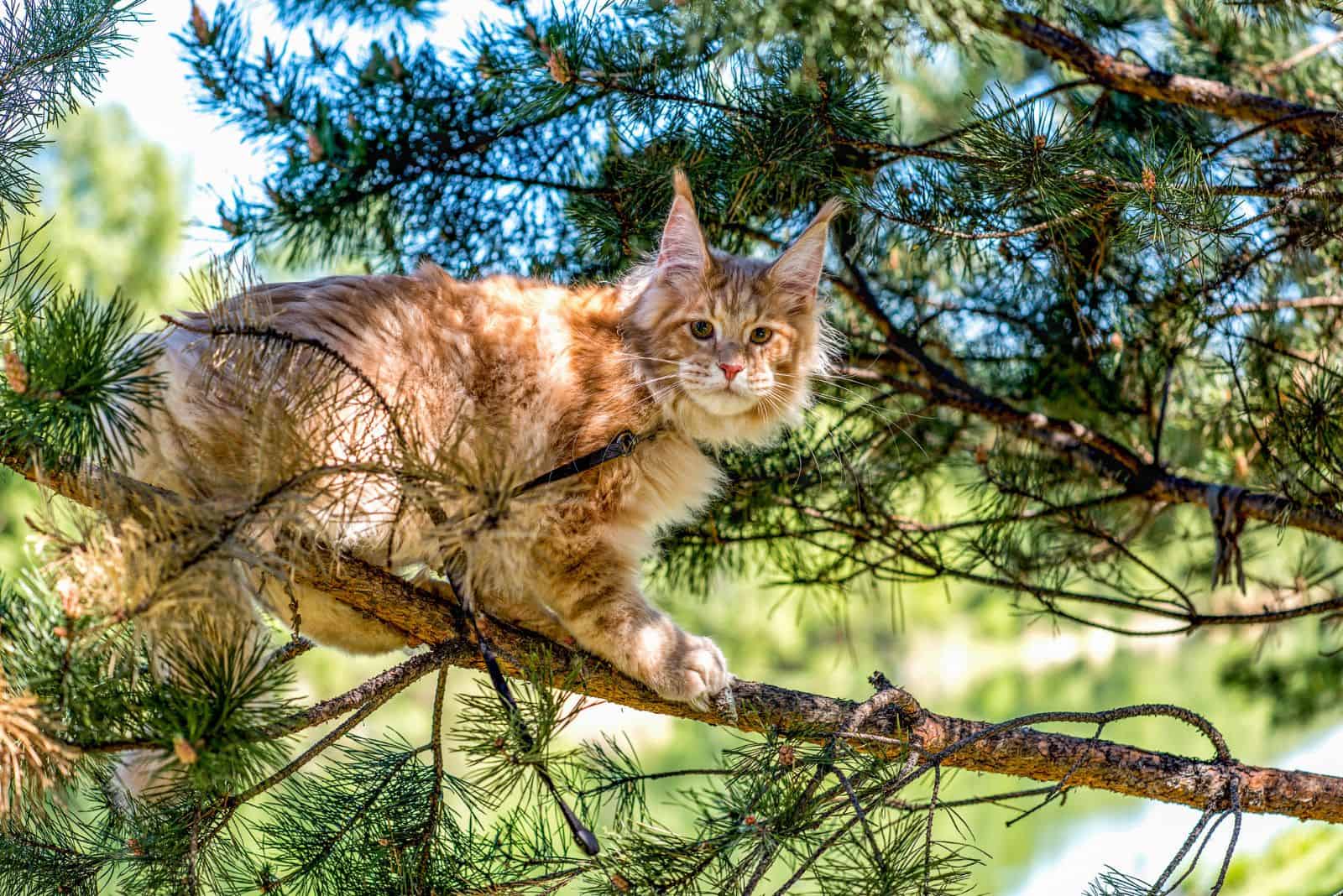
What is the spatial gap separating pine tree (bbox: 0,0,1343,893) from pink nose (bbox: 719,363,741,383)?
0.98 feet

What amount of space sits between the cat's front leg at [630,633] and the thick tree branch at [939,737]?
0.04 m

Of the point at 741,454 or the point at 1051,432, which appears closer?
the point at 1051,432

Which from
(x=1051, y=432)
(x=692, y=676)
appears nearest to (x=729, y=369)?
(x=692, y=676)

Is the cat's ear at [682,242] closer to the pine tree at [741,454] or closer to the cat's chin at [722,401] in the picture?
the pine tree at [741,454]

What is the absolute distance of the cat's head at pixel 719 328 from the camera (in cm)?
201

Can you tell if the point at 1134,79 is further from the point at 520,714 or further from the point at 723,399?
the point at 520,714

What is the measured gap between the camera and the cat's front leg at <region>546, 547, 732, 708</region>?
5.77 feet

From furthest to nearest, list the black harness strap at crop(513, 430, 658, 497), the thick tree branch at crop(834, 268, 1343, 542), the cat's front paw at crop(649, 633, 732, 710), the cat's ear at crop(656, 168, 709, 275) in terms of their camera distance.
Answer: the thick tree branch at crop(834, 268, 1343, 542) < the cat's ear at crop(656, 168, 709, 275) < the cat's front paw at crop(649, 633, 732, 710) < the black harness strap at crop(513, 430, 658, 497)

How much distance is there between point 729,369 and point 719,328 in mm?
109

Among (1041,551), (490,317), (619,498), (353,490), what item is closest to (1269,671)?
(1041,551)

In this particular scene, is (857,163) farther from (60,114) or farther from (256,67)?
(60,114)

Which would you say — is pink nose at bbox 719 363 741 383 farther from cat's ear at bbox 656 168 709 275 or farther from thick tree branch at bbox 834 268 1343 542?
thick tree branch at bbox 834 268 1343 542

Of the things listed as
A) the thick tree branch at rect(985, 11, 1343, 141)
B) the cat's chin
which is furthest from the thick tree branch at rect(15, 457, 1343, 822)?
the thick tree branch at rect(985, 11, 1343, 141)

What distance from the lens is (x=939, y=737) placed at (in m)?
1.67
